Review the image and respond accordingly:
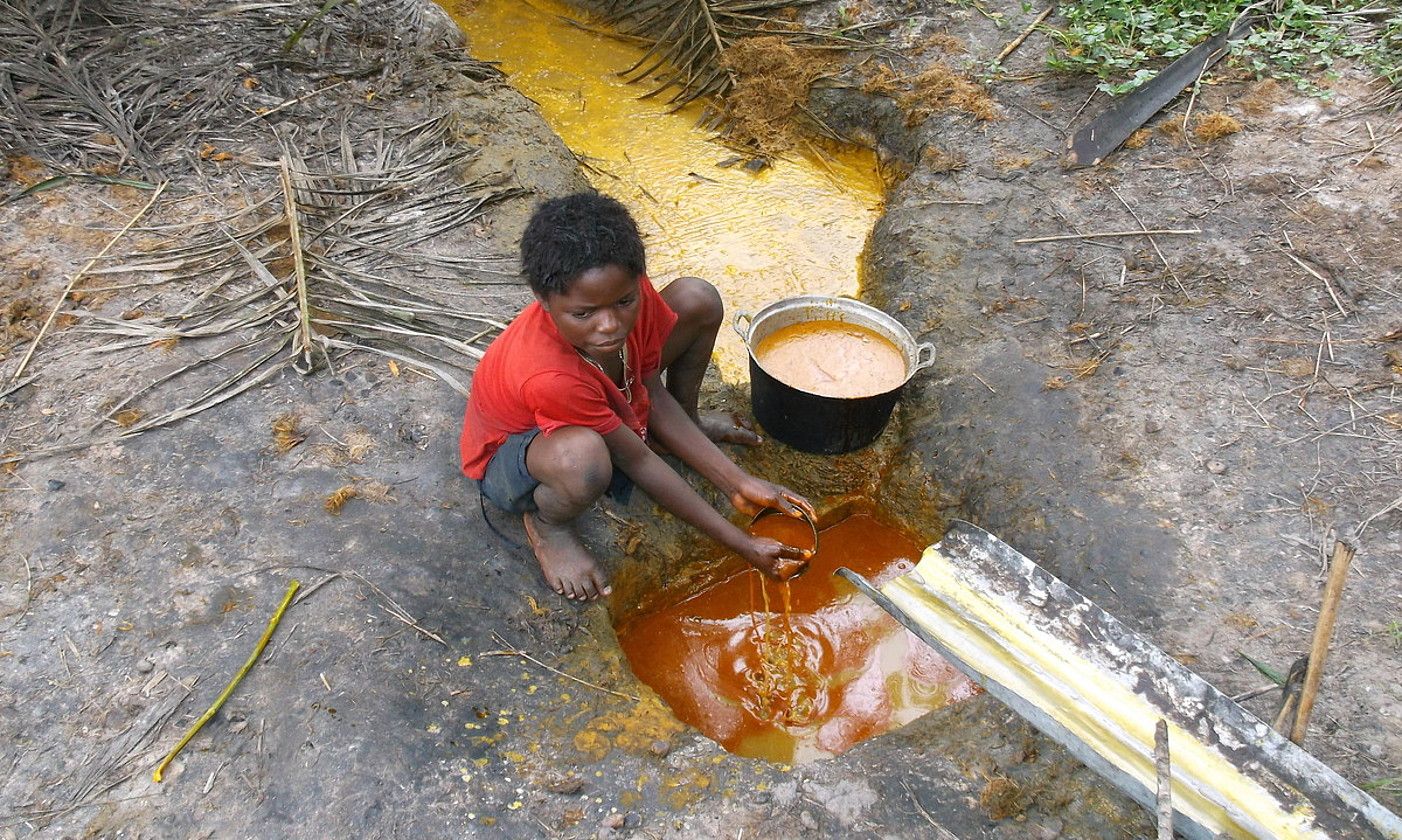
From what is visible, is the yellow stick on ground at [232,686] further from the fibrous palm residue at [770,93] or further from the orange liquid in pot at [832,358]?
the fibrous palm residue at [770,93]

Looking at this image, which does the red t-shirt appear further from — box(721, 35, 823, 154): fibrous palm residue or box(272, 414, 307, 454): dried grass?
box(721, 35, 823, 154): fibrous palm residue

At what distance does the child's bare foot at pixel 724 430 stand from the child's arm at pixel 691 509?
67cm

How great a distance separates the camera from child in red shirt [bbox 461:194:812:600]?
194 cm

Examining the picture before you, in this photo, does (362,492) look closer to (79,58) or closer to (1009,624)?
(1009,624)

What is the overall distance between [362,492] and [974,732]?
5.73 feet

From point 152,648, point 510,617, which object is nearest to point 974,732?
point 510,617

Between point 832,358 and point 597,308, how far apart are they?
125cm

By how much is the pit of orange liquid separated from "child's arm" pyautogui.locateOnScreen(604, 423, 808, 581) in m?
0.33

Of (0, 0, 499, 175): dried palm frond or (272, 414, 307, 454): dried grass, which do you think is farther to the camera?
(0, 0, 499, 175): dried palm frond

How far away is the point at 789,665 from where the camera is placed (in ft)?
8.36

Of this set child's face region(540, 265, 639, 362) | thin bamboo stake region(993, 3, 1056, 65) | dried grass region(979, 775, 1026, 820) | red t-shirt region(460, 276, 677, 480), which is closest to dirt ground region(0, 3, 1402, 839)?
dried grass region(979, 775, 1026, 820)

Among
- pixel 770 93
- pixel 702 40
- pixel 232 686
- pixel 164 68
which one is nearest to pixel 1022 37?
pixel 770 93

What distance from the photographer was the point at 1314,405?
2807mm

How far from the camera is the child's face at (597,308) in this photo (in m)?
1.92
